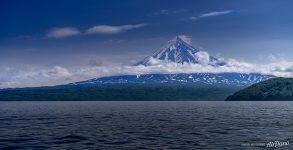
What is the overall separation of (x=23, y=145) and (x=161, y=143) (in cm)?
2042

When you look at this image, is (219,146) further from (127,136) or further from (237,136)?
(127,136)

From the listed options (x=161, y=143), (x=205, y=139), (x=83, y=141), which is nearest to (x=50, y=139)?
(x=83, y=141)

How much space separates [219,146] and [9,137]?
36.8 metres

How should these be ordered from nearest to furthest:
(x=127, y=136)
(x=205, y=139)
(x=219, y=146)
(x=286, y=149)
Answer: (x=286, y=149), (x=219, y=146), (x=205, y=139), (x=127, y=136)

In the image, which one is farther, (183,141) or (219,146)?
(183,141)

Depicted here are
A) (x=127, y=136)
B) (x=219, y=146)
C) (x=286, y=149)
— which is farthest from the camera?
(x=127, y=136)

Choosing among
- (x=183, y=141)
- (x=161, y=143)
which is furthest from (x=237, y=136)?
(x=161, y=143)

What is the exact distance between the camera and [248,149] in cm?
5084

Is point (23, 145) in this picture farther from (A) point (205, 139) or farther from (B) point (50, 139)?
(A) point (205, 139)

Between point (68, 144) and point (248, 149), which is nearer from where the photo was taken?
point (248, 149)

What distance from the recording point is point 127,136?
222 ft
